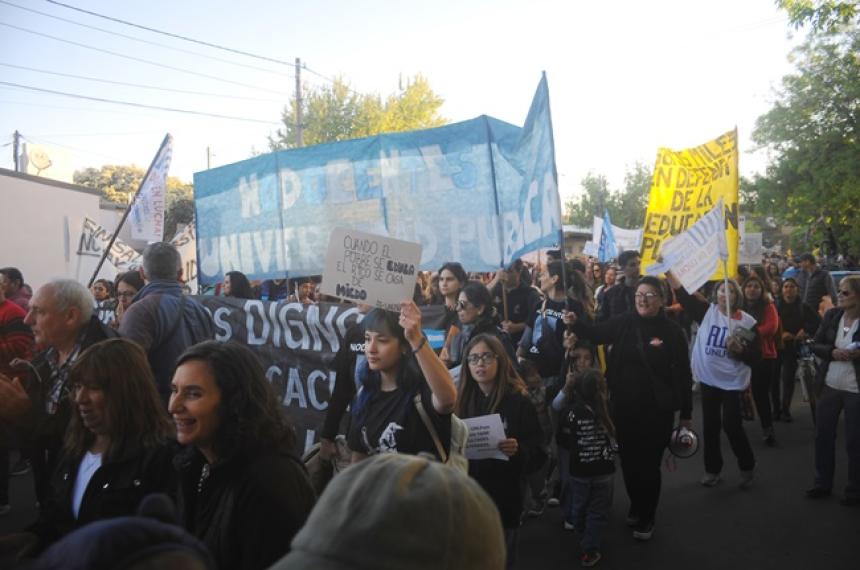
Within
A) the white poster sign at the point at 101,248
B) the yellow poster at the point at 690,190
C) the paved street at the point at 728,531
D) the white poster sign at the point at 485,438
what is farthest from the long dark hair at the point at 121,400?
the white poster sign at the point at 101,248

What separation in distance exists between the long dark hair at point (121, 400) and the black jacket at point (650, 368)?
3.59m

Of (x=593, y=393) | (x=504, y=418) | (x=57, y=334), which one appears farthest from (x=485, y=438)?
(x=57, y=334)

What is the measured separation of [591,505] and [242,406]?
3298 mm

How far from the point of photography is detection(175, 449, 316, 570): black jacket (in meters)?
1.95

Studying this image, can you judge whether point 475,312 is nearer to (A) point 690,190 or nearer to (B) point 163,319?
(B) point 163,319

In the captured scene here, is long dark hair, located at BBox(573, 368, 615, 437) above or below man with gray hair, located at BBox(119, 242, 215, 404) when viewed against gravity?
below

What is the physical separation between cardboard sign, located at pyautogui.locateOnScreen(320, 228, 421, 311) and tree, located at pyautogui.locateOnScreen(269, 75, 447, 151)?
127ft

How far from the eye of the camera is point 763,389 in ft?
25.6

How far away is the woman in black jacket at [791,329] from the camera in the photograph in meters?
9.02

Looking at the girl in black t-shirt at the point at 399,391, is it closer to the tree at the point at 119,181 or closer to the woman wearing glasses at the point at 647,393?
the woman wearing glasses at the point at 647,393

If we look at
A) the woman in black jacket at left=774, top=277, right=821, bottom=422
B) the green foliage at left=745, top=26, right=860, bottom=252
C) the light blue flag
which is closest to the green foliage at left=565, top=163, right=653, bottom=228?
the green foliage at left=745, top=26, right=860, bottom=252

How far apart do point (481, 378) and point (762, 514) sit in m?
3.10

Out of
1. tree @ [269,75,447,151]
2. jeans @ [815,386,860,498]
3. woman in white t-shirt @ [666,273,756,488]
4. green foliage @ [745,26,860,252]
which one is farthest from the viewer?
tree @ [269,75,447,151]

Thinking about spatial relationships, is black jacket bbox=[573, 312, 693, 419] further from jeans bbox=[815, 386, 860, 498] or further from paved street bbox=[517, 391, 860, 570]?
jeans bbox=[815, 386, 860, 498]
